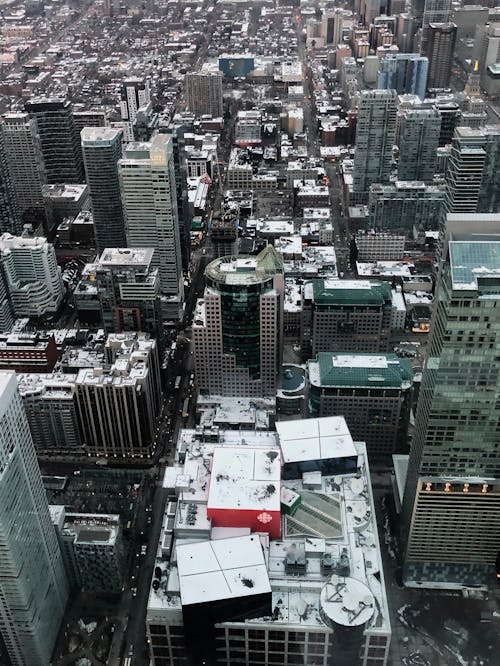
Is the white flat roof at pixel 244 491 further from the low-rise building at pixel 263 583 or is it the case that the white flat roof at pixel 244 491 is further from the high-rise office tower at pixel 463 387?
the high-rise office tower at pixel 463 387

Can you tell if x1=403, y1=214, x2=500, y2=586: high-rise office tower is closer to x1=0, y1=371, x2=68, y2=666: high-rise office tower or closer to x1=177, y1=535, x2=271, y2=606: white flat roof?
x1=177, y1=535, x2=271, y2=606: white flat roof

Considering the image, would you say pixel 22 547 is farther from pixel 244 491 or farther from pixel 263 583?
pixel 263 583

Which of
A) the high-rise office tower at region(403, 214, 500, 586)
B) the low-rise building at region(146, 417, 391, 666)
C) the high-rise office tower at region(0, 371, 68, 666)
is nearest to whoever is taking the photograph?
the high-rise office tower at region(0, 371, 68, 666)

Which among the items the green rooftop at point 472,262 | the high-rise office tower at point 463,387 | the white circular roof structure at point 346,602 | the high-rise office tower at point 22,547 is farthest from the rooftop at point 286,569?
the green rooftop at point 472,262

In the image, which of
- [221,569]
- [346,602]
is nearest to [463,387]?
[346,602]

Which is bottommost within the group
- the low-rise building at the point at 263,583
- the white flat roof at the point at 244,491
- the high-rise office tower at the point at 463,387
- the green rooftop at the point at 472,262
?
the low-rise building at the point at 263,583

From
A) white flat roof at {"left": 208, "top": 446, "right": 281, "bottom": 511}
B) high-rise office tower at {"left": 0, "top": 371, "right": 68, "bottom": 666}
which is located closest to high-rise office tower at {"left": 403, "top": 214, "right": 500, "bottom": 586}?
Answer: white flat roof at {"left": 208, "top": 446, "right": 281, "bottom": 511}
